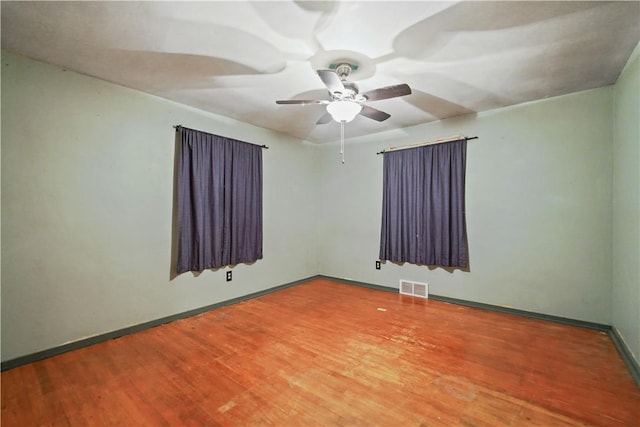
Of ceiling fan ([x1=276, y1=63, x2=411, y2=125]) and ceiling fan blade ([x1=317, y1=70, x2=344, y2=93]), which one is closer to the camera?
ceiling fan blade ([x1=317, y1=70, x2=344, y2=93])

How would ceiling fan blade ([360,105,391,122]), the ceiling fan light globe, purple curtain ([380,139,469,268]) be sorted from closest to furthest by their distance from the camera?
1. the ceiling fan light globe
2. ceiling fan blade ([360,105,391,122])
3. purple curtain ([380,139,469,268])

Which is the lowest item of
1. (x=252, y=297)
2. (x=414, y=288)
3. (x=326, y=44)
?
(x=252, y=297)

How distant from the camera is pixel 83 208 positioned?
257cm

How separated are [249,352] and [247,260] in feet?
5.58

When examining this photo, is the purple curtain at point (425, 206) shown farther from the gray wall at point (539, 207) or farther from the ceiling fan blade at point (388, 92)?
the ceiling fan blade at point (388, 92)

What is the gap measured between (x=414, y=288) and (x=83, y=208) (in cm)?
421

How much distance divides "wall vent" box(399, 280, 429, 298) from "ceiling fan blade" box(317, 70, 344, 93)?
3.09 m

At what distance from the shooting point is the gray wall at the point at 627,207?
2172 mm

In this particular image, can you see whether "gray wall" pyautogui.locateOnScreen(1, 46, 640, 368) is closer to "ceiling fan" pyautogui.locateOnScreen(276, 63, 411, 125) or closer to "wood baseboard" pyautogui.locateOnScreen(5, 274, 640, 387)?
"wood baseboard" pyautogui.locateOnScreen(5, 274, 640, 387)

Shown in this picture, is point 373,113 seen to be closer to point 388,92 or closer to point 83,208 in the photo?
point 388,92

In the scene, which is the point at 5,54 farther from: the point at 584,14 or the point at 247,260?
the point at 584,14

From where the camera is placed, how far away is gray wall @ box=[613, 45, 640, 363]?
7.13 feet

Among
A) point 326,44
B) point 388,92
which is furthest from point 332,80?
point 388,92

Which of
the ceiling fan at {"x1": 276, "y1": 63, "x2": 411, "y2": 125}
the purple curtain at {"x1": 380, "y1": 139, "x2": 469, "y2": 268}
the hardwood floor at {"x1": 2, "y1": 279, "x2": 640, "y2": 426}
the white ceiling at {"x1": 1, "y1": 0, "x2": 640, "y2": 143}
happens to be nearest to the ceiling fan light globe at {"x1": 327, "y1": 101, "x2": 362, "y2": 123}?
the ceiling fan at {"x1": 276, "y1": 63, "x2": 411, "y2": 125}
